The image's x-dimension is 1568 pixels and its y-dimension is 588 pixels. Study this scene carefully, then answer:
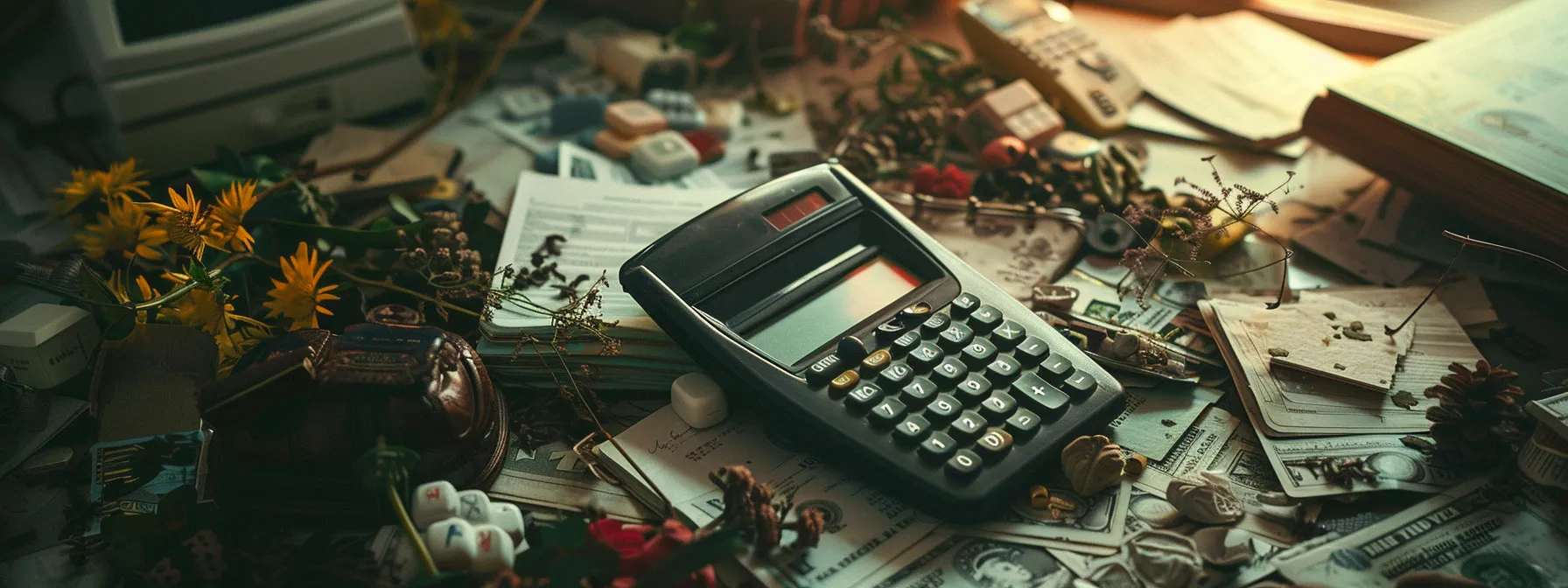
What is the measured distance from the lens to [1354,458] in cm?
75

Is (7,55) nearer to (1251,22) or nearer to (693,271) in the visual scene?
(693,271)

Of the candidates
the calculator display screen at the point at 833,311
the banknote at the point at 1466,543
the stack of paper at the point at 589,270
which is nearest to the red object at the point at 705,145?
the stack of paper at the point at 589,270

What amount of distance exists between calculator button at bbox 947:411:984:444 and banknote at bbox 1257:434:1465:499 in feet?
0.77

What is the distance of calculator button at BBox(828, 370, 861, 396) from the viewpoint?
713mm

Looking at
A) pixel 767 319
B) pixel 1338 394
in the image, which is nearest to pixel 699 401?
pixel 767 319

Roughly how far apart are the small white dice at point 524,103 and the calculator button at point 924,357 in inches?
25.4

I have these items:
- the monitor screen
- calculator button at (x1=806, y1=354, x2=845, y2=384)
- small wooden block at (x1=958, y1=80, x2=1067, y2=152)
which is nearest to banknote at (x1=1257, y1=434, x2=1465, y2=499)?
calculator button at (x1=806, y1=354, x2=845, y2=384)

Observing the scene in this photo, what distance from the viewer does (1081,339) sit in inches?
33.6

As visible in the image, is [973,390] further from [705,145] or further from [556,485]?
[705,145]

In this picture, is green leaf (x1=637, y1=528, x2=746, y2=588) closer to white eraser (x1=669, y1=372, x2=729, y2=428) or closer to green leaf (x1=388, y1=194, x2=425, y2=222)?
white eraser (x1=669, y1=372, x2=729, y2=428)

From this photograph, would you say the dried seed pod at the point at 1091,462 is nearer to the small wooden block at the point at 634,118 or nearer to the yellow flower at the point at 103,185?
the small wooden block at the point at 634,118

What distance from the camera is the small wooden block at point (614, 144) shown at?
1.09 m

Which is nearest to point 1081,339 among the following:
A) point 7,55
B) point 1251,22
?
point 1251,22

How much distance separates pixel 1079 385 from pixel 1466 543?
0.90ft
